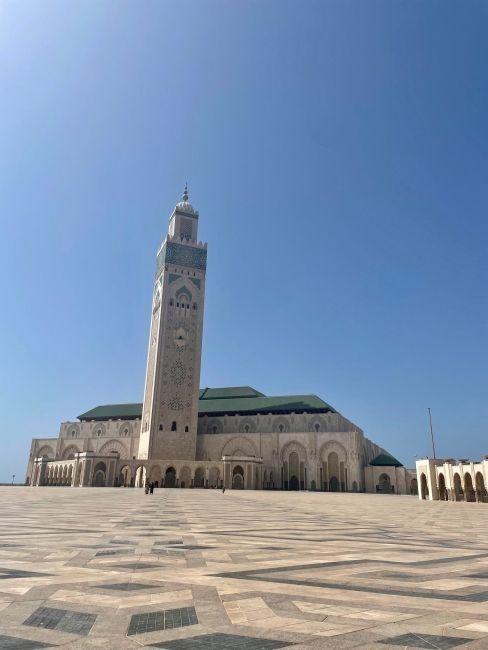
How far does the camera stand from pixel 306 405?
66.2 meters

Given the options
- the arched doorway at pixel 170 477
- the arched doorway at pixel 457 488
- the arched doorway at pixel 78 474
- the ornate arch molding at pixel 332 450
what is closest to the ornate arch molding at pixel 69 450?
the arched doorway at pixel 78 474

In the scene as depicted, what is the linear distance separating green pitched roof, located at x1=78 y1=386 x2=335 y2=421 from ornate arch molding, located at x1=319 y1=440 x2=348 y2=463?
278 inches

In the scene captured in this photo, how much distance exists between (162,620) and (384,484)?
6157cm

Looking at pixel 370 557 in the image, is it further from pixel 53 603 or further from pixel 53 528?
pixel 53 528

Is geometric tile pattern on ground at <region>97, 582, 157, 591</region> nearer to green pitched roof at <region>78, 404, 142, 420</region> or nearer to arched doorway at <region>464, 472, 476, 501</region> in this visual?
arched doorway at <region>464, 472, 476, 501</region>

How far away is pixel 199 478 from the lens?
5841 cm

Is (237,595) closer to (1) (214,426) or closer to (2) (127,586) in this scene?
(2) (127,586)

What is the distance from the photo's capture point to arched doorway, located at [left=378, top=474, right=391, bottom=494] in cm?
5850

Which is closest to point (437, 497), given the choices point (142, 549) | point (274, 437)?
point (274, 437)

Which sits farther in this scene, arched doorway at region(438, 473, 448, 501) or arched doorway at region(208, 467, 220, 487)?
arched doorway at region(208, 467, 220, 487)

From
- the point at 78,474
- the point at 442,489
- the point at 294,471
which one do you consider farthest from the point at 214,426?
the point at 442,489

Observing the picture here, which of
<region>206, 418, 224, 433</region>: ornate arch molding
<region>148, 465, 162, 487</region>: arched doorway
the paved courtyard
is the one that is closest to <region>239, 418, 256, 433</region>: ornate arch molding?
<region>206, 418, 224, 433</region>: ornate arch molding

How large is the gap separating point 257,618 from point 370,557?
12.0 feet

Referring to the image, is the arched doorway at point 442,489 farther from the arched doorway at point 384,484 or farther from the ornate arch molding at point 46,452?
the ornate arch molding at point 46,452
